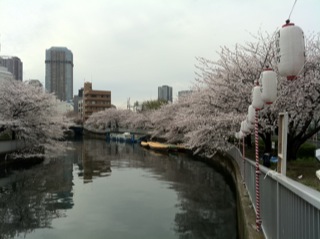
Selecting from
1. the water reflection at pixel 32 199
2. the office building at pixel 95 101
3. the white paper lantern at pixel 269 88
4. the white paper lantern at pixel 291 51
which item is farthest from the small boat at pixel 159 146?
the office building at pixel 95 101

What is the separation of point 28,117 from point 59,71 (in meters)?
153

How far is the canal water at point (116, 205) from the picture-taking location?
420 inches

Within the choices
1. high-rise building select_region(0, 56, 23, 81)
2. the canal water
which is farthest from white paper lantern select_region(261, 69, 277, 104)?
high-rise building select_region(0, 56, 23, 81)

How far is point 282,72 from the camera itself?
4570mm

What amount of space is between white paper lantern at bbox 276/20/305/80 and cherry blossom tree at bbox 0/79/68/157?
21016mm

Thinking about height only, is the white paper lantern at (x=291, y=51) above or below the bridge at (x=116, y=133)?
above

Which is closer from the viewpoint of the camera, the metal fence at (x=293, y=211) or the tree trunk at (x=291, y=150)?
the metal fence at (x=293, y=211)

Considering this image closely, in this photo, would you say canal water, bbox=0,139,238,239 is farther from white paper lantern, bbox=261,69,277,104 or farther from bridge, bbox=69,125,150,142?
bridge, bbox=69,125,150,142

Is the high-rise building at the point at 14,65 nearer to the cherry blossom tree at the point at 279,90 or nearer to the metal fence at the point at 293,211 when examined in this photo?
the cherry blossom tree at the point at 279,90

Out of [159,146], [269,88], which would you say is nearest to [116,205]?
[269,88]

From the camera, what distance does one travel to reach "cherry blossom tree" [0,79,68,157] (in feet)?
79.0

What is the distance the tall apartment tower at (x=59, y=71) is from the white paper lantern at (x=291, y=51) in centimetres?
17110

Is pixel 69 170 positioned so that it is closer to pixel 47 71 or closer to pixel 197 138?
pixel 197 138

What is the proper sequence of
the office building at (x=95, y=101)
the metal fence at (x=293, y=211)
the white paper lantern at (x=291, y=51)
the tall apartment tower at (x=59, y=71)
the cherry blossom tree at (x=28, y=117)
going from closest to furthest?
the metal fence at (x=293, y=211) < the white paper lantern at (x=291, y=51) < the cherry blossom tree at (x=28, y=117) < the office building at (x=95, y=101) < the tall apartment tower at (x=59, y=71)
